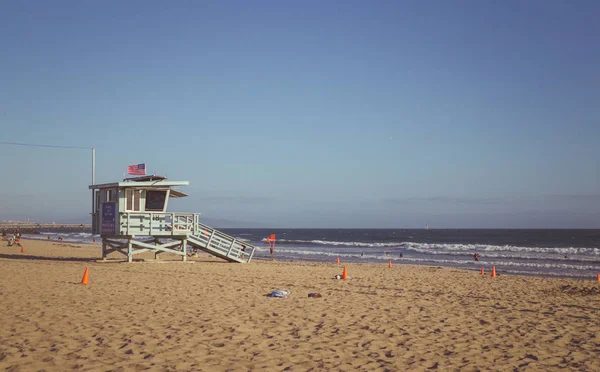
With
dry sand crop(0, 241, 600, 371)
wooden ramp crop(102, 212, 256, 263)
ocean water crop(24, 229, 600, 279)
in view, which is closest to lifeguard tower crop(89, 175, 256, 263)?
wooden ramp crop(102, 212, 256, 263)

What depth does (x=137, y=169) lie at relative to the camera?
22.8m

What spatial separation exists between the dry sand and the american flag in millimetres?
7561

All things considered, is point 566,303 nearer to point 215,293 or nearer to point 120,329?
point 215,293

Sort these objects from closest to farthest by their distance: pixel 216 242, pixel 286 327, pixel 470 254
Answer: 1. pixel 286 327
2. pixel 216 242
3. pixel 470 254

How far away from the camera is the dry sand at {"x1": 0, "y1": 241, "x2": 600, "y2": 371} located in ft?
23.9

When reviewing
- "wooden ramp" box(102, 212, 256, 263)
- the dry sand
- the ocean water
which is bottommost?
the ocean water

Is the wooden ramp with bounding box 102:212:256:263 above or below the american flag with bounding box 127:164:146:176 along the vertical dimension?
below

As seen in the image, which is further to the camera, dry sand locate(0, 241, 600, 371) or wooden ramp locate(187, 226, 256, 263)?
wooden ramp locate(187, 226, 256, 263)

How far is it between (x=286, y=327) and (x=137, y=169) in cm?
1572

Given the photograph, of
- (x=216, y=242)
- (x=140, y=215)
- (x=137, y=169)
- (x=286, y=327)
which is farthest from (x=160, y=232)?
(x=286, y=327)

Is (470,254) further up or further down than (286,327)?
further down

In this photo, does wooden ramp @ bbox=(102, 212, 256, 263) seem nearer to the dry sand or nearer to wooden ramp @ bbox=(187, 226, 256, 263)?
wooden ramp @ bbox=(187, 226, 256, 263)

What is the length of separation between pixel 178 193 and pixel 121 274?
7.40 meters

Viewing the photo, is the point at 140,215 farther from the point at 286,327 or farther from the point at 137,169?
the point at 286,327
